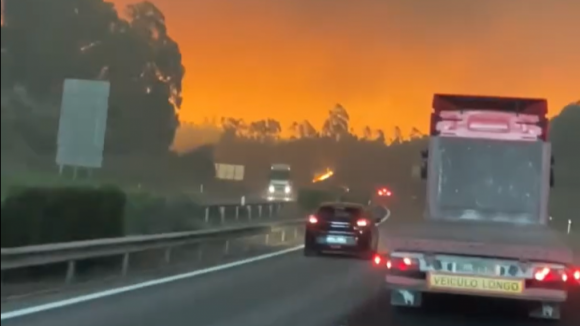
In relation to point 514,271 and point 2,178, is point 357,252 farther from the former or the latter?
point 2,178

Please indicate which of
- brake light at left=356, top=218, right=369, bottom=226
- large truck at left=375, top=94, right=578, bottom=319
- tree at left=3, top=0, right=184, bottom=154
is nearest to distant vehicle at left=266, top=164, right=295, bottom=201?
tree at left=3, top=0, right=184, bottom=154

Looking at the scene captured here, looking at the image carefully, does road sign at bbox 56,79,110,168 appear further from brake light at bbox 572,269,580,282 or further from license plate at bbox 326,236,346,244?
license plate at bbox 326,236,346,244

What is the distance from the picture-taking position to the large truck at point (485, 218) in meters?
12.4

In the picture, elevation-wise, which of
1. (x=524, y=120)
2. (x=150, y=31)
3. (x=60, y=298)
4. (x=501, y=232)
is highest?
(x=150, y=31)

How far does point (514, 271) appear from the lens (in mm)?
12336

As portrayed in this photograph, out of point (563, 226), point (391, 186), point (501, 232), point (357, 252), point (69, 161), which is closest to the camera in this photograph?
point (69, 161)

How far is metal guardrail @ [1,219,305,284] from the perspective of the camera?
13167 mm

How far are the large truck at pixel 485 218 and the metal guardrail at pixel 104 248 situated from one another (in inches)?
175

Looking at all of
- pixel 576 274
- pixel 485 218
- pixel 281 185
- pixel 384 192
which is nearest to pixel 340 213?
pixel 485 218

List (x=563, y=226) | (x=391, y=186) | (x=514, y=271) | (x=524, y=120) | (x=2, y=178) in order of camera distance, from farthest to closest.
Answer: (x=391, y=186) < (x=563, y=226) < (x=524, y=120) < (x=514, y=271) < (x=2, y=178)

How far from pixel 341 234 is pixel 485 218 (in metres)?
10.8

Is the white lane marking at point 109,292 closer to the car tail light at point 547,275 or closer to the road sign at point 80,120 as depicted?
the road sign at point 80,120

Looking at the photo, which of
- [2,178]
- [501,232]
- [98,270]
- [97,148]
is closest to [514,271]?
[501,232]

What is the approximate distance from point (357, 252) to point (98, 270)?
959 centimetres
